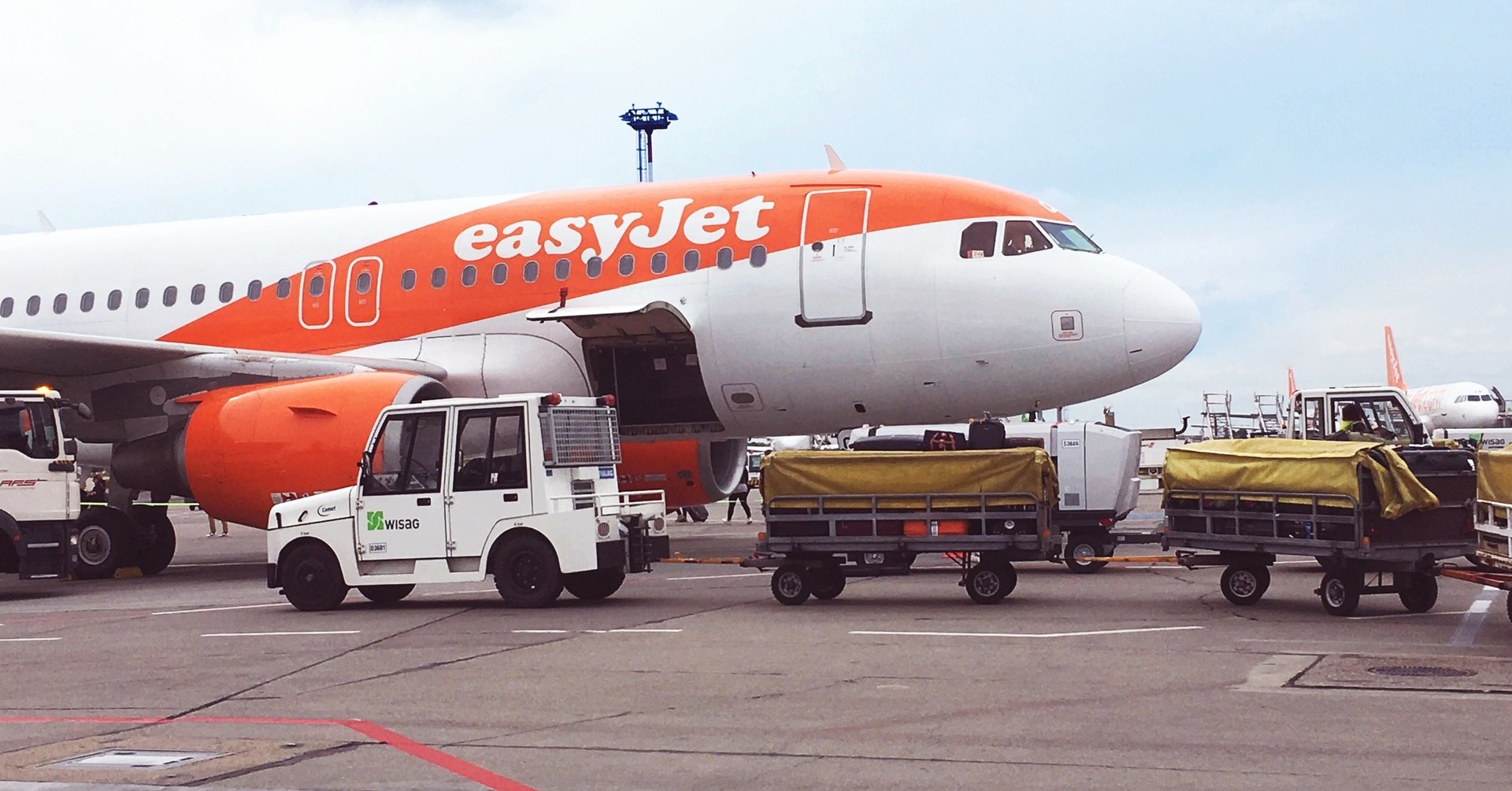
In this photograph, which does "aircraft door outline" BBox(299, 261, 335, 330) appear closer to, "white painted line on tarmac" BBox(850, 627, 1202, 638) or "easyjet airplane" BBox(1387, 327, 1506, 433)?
"white painted line on tarmac" BBox(850, 627, 1202, 638)

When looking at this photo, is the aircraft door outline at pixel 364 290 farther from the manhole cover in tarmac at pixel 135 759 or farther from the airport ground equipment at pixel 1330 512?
the manhole cover in tarmac at pixel 135 759

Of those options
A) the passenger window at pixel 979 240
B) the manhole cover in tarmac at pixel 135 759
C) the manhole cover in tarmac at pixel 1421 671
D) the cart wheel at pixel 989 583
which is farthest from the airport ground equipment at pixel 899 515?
the manhole cover in tarmac at pixel 135 759

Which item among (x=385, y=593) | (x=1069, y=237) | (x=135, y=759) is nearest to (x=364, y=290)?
(x=385, y=593)

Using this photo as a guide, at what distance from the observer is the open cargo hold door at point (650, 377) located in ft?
59.5

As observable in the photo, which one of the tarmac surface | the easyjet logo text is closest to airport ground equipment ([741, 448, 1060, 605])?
the tarmac surface

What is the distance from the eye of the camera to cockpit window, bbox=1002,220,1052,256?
16.6m

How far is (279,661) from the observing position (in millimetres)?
10727

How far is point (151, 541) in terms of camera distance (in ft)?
68.1

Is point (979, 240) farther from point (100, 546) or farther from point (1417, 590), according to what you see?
point (100, 546)

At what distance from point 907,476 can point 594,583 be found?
9.96 feet

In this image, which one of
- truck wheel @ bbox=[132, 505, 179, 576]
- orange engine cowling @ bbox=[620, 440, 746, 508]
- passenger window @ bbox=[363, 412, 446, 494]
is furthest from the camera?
truck wheel @ bbox=[132, 505, 179, 576]

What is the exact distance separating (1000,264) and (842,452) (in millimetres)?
3752

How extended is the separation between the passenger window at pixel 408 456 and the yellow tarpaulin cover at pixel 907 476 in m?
2.92

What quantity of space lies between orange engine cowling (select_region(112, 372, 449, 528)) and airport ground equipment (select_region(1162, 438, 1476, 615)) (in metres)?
8.27
